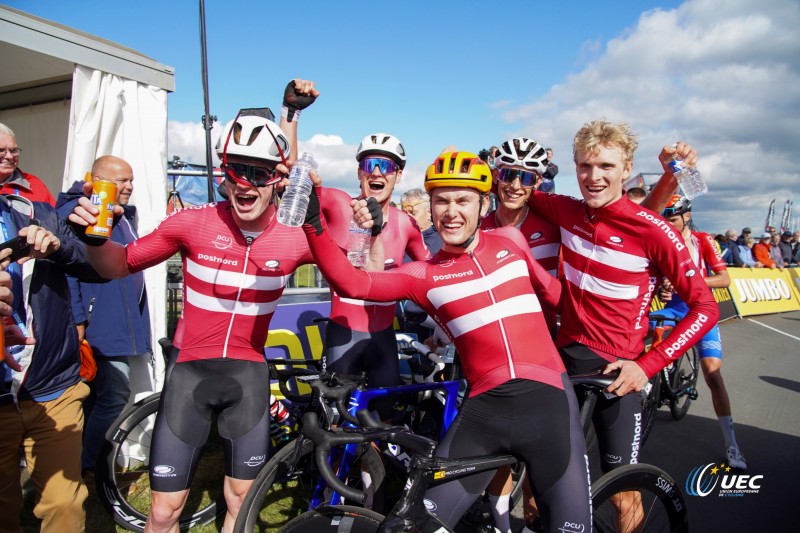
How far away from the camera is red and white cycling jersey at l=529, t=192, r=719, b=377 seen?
2.63 m

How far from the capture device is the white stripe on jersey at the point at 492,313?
2402mm

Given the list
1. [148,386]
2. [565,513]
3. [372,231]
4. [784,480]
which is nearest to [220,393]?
[372,231]

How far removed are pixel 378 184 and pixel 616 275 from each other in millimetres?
1882

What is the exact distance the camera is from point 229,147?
258cm

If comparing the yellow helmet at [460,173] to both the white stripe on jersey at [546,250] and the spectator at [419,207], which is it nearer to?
the white stripe on jersey at [546,250]

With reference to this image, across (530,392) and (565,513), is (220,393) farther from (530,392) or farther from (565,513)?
(565,513)

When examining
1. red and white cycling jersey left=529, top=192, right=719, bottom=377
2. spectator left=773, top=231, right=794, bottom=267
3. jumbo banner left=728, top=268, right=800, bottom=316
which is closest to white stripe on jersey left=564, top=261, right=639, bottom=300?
red and white cycling jersey left=529, top=192, right=719, bottom=377

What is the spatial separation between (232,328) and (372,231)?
1.04 meters

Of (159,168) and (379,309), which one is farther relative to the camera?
(159,168)

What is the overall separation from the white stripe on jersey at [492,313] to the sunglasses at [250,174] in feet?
4.09

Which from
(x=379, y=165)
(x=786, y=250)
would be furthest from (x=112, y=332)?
(x=786, y=250)

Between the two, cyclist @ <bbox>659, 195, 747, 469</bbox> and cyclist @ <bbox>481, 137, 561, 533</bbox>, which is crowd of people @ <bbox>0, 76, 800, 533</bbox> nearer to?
cyclist @ <bbox>481, 137, 561, 533</bbox>

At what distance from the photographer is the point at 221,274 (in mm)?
2807

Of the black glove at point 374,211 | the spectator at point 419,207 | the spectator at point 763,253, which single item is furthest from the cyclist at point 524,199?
the spectator at point 763,253
